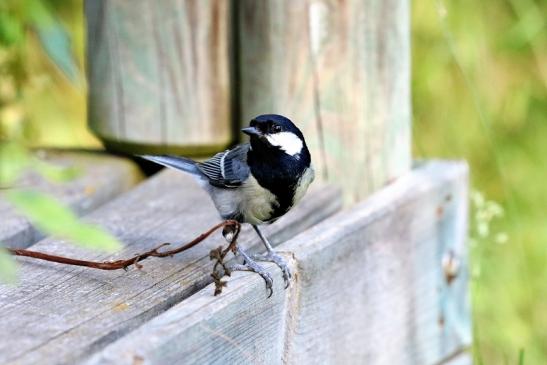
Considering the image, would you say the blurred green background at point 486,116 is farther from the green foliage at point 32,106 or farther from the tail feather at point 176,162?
the tail feather at point 176,162

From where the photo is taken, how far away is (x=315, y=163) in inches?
102

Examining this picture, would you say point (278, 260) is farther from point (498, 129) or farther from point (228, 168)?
point (498, 129)

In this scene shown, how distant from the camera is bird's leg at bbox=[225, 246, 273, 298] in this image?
6.09 ft

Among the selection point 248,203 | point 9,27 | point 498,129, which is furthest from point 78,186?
point 498,129

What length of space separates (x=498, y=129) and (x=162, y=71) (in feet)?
4.99

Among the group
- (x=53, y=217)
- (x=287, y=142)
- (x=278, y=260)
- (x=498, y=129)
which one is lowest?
(x=498, y=129)

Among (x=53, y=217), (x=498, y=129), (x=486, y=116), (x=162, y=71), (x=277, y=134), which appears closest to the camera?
(x=53, y=217)

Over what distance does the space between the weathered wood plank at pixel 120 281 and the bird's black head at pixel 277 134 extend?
8.8 inches

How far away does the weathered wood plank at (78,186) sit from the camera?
7.36 ft

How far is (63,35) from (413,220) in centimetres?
106

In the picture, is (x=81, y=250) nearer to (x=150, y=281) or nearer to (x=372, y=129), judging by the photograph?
(x=150, y=281)

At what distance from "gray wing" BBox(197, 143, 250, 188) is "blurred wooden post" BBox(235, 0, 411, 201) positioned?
25 centimetres

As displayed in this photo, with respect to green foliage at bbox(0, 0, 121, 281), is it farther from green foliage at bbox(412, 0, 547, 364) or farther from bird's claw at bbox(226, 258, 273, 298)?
green foliage at bbox(412, 0, 547, 364)

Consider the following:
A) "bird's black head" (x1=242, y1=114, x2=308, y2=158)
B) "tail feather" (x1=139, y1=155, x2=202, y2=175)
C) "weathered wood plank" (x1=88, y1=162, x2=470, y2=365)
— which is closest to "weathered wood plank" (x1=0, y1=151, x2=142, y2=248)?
"tail feather" (x1=139, y1=155, x2=202, y2=175)
